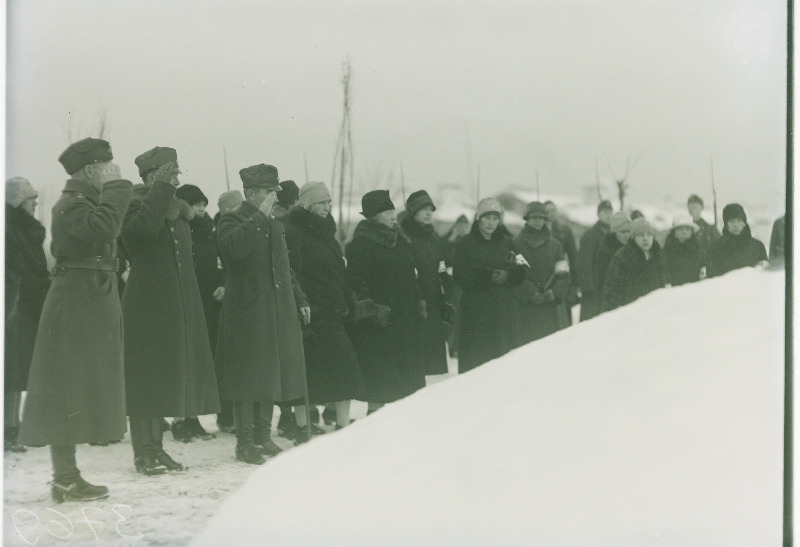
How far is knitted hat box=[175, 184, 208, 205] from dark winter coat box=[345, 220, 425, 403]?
3.91 feet

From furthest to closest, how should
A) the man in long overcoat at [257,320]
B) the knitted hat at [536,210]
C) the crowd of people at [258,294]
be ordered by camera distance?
the knitted hat at [536,210]
the man in long overcoat at [257,320]
the crowd of people at [258,294]

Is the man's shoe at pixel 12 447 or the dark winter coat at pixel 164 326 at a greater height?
the dark winter coat at pixel 164 326

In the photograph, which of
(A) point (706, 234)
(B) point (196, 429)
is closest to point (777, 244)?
(A) point (706, 234)

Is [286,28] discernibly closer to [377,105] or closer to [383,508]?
[377,105]

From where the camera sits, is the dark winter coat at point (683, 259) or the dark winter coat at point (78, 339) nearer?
the dark winter coat at point (78, 339)

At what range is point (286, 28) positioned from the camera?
6.49 meters

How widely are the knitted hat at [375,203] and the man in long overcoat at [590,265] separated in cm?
154

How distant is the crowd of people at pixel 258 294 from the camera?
593 cm

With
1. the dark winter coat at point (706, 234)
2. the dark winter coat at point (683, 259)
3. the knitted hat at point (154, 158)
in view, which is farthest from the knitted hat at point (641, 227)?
the knitted hat at point (154, 158)

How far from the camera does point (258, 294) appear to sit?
6.86 m

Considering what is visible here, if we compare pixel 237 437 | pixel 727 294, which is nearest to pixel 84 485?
pixel 237 437

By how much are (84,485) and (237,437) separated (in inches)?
43.5

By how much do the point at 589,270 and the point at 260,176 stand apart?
10.4 feet

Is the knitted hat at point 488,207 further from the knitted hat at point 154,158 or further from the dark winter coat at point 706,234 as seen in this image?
the knitted hat at point 154,158
